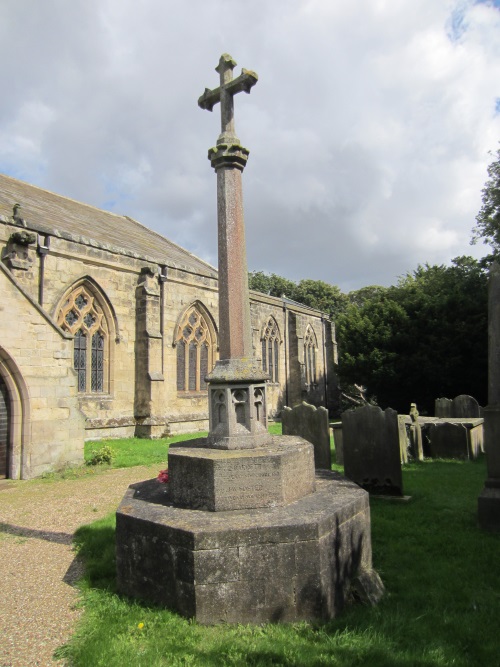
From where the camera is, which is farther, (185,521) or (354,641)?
(185,521)

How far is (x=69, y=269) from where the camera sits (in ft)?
48.5

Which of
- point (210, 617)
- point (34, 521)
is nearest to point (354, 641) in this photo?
point (210, 617)

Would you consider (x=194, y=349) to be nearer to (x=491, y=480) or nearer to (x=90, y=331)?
(x=90, y=331)

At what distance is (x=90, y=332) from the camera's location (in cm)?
1569

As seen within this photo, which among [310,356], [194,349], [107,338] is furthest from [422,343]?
[107,338]

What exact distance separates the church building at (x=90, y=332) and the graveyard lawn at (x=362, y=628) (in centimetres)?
594

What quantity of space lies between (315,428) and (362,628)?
546 centimetres

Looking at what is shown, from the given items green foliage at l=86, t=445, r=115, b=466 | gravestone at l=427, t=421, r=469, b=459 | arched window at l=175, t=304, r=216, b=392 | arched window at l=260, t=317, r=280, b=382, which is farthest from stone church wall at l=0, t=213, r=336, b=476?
gravestone at l=427, t=421, r=469, b=459

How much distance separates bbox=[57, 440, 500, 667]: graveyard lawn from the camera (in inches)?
125

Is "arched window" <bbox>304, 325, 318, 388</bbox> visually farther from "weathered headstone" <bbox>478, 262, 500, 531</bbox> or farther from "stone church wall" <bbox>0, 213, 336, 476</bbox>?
"weathered headstone" <bbox>478, 262, 500, 531</bbox>

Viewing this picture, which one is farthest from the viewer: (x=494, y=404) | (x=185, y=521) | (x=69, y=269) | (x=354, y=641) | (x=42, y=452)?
(x=69, y=269)

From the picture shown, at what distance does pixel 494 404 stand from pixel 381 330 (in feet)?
53.8

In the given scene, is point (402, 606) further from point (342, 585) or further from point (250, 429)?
point (250, 429)

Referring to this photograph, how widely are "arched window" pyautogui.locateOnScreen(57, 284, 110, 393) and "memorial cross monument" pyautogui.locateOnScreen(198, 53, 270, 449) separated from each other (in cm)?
1107
